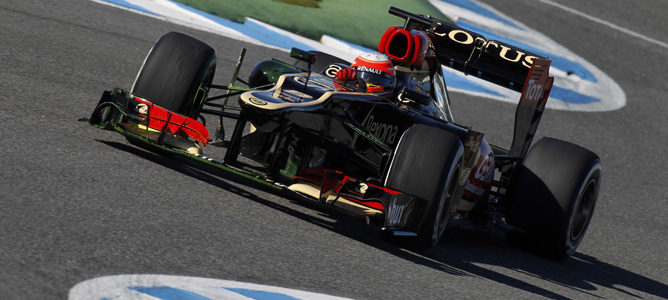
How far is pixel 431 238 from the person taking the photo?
6.00 meters

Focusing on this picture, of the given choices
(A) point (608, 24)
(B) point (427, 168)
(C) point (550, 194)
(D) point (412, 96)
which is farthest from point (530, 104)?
(A) point (608, 24)

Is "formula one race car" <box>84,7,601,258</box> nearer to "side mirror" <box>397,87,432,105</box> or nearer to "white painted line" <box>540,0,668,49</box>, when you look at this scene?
"side mirror" <box>397,87,432,105</box>

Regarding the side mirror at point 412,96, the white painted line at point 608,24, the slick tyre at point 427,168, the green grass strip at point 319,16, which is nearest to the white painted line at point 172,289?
the slick tyre at point 427,168

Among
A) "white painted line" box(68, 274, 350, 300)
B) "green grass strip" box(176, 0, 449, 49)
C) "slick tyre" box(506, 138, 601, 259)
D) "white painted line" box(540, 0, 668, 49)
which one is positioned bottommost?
"white painted line" box(68, 274, 350, 300)

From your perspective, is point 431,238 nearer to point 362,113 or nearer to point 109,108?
point 362,113

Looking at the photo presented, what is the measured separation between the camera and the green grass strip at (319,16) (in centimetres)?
1307

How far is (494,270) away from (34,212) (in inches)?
127

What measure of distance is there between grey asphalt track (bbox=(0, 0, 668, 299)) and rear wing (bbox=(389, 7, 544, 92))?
1.41 m

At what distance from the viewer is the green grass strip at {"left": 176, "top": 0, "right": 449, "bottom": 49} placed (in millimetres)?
13070

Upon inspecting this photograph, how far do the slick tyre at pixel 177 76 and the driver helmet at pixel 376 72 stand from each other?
113 centimetres

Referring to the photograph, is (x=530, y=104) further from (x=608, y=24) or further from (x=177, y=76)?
(x=608, y=24)

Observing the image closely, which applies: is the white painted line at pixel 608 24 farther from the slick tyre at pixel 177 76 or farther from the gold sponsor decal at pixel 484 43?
the slick tyre at pixel 177 76

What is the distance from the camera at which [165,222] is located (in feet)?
16.7

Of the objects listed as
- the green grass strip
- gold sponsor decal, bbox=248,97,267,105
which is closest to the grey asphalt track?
gold sponsor decal, bbox=248,97,267,105
